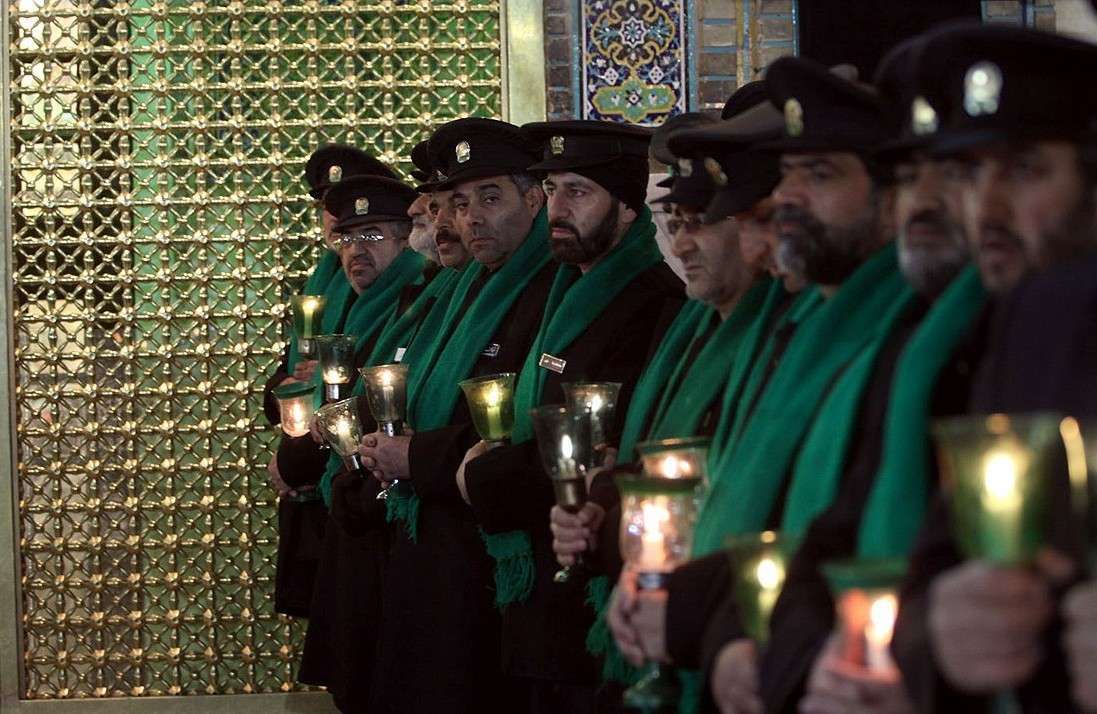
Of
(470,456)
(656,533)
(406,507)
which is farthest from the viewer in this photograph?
(406,507)

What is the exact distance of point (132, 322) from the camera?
26.2ft

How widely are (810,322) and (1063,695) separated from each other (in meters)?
1.15

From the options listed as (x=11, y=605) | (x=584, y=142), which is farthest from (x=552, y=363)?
(x=11, y=605)

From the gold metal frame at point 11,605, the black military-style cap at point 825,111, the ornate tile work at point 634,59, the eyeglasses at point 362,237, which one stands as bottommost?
the gold metal frame at point 11,605

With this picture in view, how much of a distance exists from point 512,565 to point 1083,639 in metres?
3.29

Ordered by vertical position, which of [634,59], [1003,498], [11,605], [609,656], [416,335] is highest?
[634,59]

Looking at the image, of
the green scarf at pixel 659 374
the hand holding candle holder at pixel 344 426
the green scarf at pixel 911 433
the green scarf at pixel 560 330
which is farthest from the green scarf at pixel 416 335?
the green scarf at pixel 911 433

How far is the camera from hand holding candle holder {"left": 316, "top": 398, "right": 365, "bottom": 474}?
5.89 metres

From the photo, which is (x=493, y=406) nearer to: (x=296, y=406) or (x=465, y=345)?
(x=465, y=345)

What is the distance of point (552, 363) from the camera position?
5.11m

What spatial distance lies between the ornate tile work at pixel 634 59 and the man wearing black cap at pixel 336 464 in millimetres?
925

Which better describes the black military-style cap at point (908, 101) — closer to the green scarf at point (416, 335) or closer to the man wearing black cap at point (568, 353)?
the man wearing black cap at point (568, 353)

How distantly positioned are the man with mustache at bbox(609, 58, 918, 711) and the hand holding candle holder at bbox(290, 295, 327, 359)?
4.01m

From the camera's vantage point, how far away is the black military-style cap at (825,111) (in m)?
3.23
